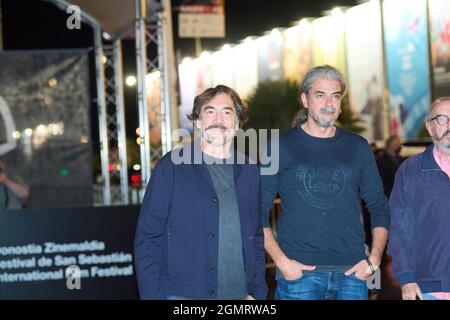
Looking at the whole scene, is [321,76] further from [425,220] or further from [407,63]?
[407,63]

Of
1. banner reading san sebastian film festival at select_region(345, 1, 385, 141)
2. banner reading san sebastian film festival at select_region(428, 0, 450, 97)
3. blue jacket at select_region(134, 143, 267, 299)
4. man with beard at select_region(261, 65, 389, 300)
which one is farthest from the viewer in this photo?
banner reading san sebastian film festival at select_region(345, 1, 385, 141)

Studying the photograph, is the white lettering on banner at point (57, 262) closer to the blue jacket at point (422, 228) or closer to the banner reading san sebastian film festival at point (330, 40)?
the blue jacket at point (422, 228)

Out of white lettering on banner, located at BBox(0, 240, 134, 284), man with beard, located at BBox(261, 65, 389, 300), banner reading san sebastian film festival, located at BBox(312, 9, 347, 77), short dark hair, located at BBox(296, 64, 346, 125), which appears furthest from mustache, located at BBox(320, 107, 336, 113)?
banner reading san sebastian film festival, located at BBox(312, 9, 347, 77)

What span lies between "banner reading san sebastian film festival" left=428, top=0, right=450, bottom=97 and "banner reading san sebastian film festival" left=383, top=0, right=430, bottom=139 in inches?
11.6

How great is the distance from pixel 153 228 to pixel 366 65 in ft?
59.2

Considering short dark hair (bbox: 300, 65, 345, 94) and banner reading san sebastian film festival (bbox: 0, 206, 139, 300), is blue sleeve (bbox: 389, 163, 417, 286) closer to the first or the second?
short dark hair (bbox: 300, 65, 345, 94)

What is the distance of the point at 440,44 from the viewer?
17.6 m

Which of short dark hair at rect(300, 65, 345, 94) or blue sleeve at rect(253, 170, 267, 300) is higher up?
short dark hair at rect(300, 65, 345, 94)

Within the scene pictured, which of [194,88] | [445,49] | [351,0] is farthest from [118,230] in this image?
[194,88]

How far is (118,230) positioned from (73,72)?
2.19 m

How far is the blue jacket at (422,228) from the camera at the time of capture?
4.27 meters

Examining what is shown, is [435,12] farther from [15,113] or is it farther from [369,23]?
[15,113]

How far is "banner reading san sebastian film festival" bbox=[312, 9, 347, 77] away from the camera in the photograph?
887 inches

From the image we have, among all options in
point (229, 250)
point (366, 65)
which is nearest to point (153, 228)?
point (229, 250)
